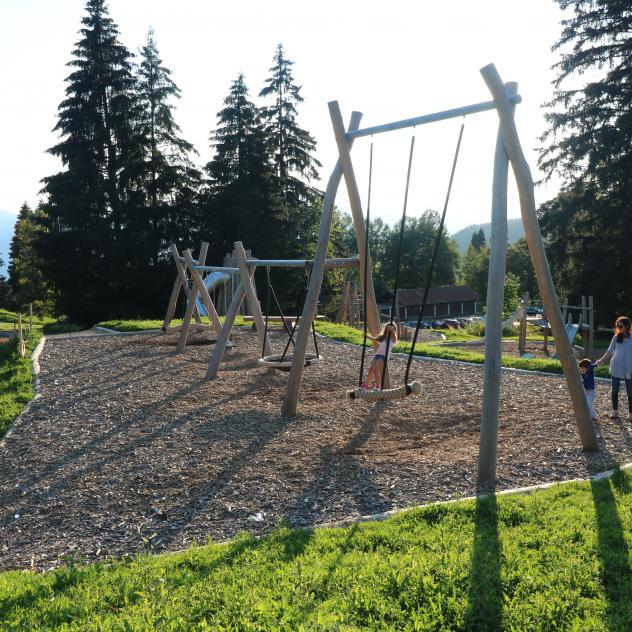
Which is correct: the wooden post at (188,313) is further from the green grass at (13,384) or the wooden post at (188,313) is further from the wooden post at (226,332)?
the wooden post at (226,332)

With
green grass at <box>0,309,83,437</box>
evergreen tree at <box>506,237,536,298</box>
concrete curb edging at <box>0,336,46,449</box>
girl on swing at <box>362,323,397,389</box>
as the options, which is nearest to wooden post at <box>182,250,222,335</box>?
concrete curb edging at <box>0,336,46,449</box>

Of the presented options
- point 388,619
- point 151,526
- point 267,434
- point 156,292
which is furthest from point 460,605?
point 156,292

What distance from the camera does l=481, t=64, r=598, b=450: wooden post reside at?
6.54 m

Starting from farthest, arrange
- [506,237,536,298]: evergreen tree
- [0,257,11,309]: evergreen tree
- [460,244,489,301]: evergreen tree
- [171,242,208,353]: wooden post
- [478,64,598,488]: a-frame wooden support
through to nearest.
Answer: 1. [460,244,489,301]: evergreen tree
2. [0,257,11,309]: evergreen tree
3. [506,237,536,298]: evergreen tree
4. [171,242,208,353]: wooden post
5. [478,64,598,488]: a-frame wooden support

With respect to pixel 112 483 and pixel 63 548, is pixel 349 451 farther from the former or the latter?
pixel 63 548

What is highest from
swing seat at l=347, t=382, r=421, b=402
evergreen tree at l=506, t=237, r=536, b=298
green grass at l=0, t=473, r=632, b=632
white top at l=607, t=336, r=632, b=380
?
evergreen tree at l=506, t=237, r=536, b=298

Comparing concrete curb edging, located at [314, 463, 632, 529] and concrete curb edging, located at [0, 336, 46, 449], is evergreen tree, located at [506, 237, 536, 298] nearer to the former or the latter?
concrete curb edging, located at [0, 336, 46, 449]

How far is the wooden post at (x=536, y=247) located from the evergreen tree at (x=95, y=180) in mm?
31980

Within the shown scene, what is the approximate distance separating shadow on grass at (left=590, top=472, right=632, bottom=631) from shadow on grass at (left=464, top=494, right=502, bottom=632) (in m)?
0.59

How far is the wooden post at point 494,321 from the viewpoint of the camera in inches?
234

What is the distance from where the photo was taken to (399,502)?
5.48 m

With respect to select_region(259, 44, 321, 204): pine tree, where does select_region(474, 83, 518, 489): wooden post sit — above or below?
below

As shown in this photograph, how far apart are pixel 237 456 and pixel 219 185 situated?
36.0 metres

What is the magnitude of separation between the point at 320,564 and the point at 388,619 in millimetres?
701
